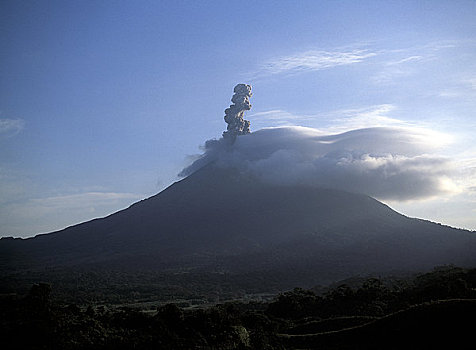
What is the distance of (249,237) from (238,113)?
70.2 m

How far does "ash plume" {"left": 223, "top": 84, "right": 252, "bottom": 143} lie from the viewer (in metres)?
185

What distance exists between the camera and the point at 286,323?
115 ft

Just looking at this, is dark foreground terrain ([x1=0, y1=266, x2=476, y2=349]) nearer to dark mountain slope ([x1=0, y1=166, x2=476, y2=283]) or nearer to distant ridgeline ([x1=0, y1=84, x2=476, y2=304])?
distant ridgeline ([x1=0, y1=84, x2=476, y2=304])

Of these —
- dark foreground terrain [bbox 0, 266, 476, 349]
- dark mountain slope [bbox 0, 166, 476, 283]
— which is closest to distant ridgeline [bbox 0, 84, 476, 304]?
dark mountain slope [bbox 0, 166, 476, 283]

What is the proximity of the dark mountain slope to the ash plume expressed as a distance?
57.9 feet

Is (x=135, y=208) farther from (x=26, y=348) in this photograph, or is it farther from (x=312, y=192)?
(x=26, y=348)

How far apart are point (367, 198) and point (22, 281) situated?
114m

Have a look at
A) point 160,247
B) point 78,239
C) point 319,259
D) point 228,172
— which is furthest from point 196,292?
point 228,172

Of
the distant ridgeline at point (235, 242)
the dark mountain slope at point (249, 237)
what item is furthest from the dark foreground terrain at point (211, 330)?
the dark mountain slope at point (249, 237)

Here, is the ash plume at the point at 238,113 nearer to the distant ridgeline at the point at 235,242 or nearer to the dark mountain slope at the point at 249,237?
the distant ridgeline at the point at 235,242

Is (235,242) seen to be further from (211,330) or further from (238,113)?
(211,330)

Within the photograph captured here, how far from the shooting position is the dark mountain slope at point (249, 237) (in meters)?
104

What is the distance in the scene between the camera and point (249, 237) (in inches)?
5221

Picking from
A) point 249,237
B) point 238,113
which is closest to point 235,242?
point 249,237
